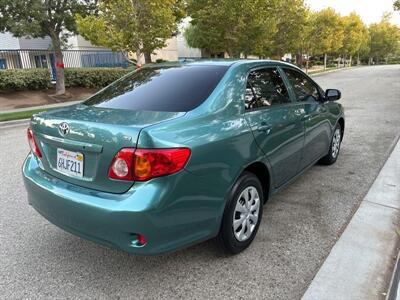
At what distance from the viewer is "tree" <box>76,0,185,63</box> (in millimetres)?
12250

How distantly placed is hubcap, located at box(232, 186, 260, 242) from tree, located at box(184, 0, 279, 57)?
17.2m

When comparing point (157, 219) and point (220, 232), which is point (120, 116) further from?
point (220, 232)

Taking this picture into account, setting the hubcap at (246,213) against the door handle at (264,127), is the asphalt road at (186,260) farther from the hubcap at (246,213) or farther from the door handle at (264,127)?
the door handle at (264,127)

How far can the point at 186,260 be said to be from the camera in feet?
9.91

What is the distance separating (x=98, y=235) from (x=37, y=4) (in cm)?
1266

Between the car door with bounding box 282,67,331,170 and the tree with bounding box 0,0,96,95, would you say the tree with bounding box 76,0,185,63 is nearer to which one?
the tree with bounding box 0,0,96,95

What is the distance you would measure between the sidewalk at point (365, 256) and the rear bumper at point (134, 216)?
0.93m

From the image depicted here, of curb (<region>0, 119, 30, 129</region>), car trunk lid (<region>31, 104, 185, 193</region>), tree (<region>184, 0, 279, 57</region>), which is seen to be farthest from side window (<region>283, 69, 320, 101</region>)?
tree (<region>184, 0, 279, 57</region>)

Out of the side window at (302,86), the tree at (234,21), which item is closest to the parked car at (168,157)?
the side window at (302,86)

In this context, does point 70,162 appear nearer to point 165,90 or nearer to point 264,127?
point 165,90

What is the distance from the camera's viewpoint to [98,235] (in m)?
2.47

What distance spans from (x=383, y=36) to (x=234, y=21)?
2544 inches

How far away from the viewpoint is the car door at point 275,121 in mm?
3166

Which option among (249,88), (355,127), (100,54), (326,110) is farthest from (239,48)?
(249,88)
